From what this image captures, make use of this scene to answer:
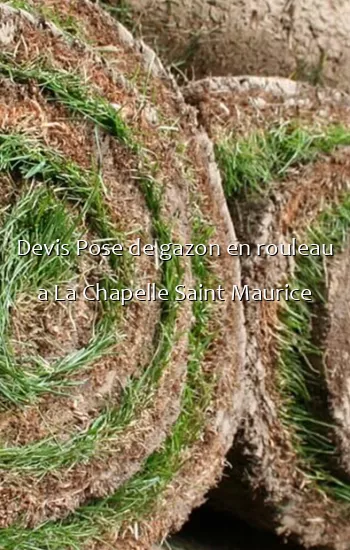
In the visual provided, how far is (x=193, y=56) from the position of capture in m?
1.41

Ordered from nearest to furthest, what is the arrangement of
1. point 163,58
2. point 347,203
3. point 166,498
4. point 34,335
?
point 34,335 → point 166,498 → point 163,58 → point 347,203

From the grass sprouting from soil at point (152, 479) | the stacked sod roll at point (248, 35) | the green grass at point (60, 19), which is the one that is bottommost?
the grass sprouting from soil at point (152, 479)

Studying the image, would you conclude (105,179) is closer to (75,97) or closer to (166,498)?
(75,97)

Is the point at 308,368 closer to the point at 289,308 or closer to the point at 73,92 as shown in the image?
the point at 289,308

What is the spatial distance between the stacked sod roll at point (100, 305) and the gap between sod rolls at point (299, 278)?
0.29 ft

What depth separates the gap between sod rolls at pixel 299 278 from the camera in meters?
1.41

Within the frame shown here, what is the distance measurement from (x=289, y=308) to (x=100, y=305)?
327mm

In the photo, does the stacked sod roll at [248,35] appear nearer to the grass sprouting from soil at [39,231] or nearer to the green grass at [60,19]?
the green grass at [60,19]

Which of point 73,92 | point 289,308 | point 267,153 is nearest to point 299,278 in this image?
point 289,308

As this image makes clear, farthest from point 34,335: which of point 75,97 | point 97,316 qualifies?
point 75,97

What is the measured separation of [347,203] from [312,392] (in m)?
0.24

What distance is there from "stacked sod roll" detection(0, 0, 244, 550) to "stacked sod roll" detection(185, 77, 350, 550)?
75 millimetres

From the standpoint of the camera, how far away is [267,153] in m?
1.44

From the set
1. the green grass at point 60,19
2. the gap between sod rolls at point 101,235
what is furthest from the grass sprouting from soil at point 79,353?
the green grass at point 60,19
